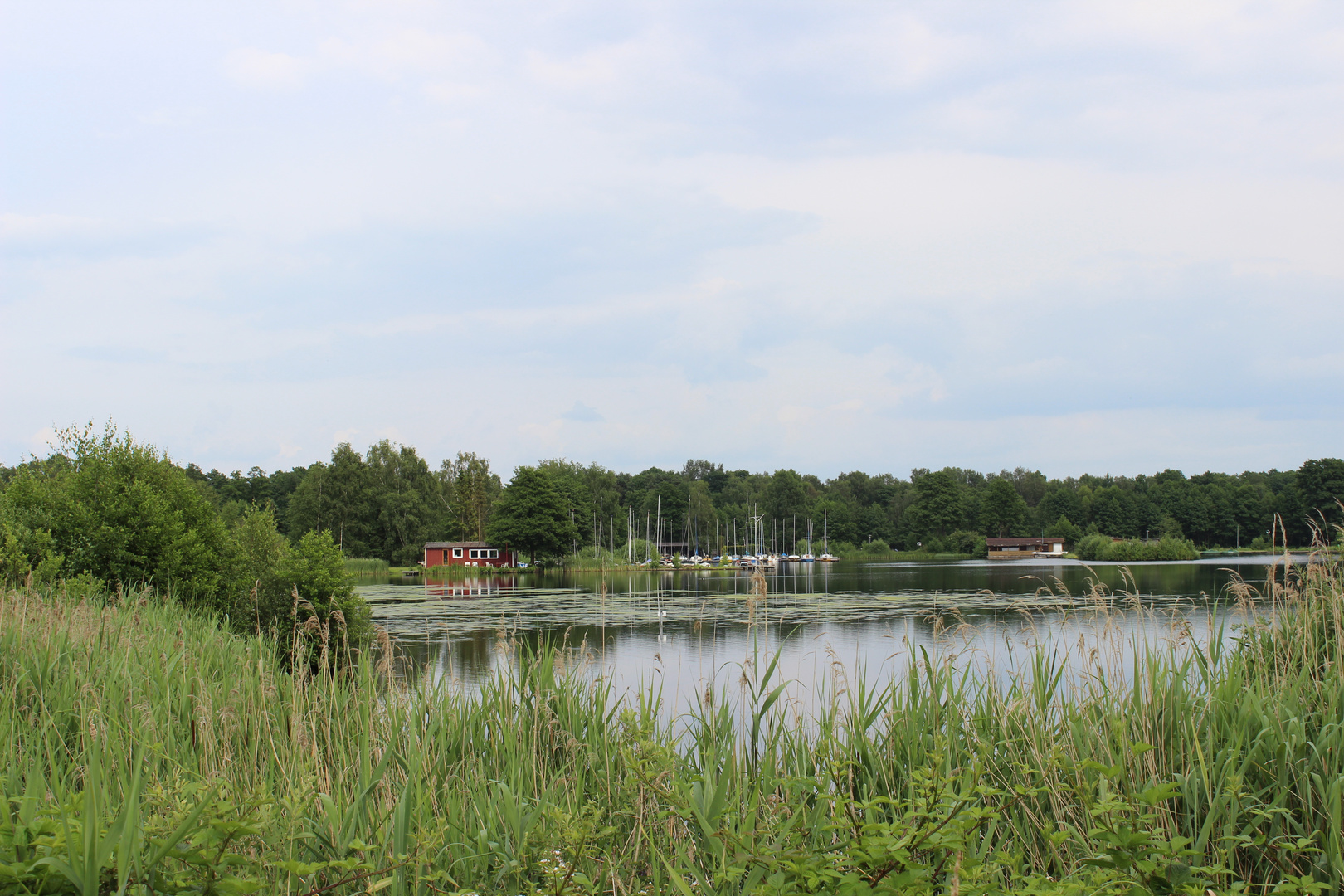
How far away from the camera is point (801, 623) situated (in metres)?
7.56

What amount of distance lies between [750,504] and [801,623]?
94.3 metres

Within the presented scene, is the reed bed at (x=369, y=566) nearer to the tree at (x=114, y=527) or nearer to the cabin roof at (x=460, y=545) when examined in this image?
the cabin roof at (x=460, y=545)

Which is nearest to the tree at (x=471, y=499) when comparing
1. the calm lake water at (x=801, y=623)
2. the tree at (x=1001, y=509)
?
the calm lake water at (x=801, y=623)

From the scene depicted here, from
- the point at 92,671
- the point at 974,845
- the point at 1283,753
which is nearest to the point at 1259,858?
the point at 1283,753

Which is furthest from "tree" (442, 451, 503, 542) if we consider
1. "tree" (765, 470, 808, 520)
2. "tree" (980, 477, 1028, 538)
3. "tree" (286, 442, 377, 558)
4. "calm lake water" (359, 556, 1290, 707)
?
"tree" (980, 477, 1028, 538)

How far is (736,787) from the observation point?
3.75 meters

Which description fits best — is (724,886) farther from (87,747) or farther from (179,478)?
(179,478)

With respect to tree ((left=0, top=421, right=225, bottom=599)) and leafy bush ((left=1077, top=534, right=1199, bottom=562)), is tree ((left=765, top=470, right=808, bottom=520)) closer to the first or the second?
leafy bush ((left=1077, top=534, right=1199, bottom=562))

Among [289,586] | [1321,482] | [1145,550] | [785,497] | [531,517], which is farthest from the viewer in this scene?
[785,497]

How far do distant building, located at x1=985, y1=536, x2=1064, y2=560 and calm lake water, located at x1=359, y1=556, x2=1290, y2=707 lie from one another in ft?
120

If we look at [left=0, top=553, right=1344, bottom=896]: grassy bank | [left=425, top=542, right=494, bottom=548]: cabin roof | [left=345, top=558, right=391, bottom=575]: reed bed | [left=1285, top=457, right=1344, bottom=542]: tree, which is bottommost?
[left=345, top=558, right=391, bottom=575]: reed bed

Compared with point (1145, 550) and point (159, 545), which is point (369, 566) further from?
point (1145, 550)

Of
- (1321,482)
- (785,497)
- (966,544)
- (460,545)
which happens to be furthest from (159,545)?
(785,497)

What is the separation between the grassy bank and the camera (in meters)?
2.36
